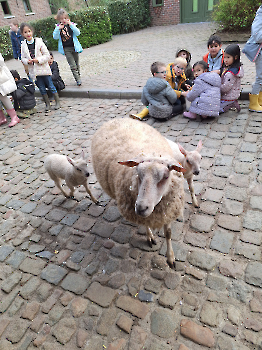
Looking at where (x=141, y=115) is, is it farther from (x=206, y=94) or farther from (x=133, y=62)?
(x=133, y=62)

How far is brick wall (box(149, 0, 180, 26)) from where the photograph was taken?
56.0 feet

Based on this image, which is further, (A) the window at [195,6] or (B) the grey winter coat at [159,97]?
(A) the window at [195,6]

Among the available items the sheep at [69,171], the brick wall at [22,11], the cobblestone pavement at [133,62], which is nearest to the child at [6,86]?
the cobblestone pavement at [133,62]

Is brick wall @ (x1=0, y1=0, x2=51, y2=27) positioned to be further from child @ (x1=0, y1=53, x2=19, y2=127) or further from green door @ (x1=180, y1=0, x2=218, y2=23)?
child @ (x1=0, y1=53, x2=19, y2=127)

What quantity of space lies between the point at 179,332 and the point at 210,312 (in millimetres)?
342

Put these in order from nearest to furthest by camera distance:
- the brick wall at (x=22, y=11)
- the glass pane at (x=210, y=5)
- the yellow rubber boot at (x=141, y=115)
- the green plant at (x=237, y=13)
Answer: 1. the yellow rubber boot at (x=141, y=115)
2. the green plant at (x=237, y=13)
3. the glass pane at (x=210, y=5)
4. the brick wall at (x=22, y=11)

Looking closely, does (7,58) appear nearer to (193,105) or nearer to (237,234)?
(193,105)

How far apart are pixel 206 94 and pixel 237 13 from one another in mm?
8161

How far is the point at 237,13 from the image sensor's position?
10023 millimetres

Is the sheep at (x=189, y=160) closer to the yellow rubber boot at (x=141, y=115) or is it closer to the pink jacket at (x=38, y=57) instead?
the yellow rubber boot at (x=141, y=115)

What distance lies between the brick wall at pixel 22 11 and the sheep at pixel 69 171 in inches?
876

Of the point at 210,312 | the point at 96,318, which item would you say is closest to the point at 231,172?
the point at 210,312

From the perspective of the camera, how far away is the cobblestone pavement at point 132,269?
6.73 feet

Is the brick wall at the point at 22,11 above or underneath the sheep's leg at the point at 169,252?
above
